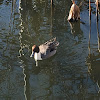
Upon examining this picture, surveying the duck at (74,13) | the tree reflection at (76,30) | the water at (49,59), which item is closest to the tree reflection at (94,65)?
the water at (49,59)

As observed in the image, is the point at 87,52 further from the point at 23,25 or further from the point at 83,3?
the point at 83,3

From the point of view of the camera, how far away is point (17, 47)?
8.38 metres

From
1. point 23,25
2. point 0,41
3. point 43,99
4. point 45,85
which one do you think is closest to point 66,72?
point 45,85

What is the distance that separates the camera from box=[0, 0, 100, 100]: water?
21.3ft

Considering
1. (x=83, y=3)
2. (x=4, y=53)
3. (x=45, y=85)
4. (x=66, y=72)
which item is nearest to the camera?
(x=45, y=85)

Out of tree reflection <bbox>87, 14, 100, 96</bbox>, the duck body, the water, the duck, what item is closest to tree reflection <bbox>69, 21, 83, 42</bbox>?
the water

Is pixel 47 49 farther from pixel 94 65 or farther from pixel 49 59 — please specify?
pixel 94 65

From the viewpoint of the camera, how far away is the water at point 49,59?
21.3ft

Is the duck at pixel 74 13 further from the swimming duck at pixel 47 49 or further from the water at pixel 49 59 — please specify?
the swimming duck at pixel 47 49

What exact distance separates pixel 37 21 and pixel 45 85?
4211 mm

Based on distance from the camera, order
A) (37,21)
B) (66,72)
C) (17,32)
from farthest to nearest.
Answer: (37,21) < (17,32) < (66,72)

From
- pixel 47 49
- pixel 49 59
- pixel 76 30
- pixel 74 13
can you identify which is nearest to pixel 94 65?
pixel 49 59

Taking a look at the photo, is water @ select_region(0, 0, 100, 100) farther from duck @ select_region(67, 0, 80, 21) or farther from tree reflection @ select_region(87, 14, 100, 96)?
duck @ select_region(67, 0, 80, 21)

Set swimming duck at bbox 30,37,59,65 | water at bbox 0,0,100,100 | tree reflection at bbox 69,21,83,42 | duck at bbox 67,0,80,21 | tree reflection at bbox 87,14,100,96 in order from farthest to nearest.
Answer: duck at bbox 67,0,80,21 < tree reflection at bbox 69,21,83,42 < swimming duck at bbox 30,37,59,65 < tree reflection at bbox 87,14,100,96 < water at bbox 0,0,100,100
